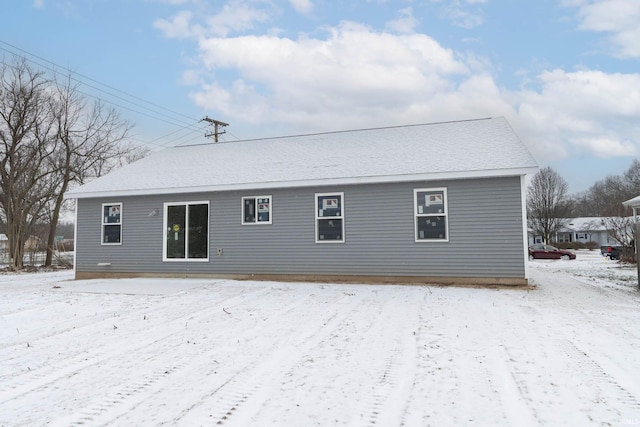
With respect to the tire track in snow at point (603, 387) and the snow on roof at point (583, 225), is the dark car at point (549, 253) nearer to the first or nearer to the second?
the tire track in snow at point (603, 387)

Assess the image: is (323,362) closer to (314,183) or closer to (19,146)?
(314,183)

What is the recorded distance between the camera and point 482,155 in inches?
411

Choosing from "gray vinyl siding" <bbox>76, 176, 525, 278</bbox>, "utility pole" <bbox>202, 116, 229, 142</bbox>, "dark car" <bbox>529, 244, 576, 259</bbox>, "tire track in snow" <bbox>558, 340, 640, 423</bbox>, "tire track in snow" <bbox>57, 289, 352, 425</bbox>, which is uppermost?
"utility pole" <bbox>202, 116, 229, 142</bbox>

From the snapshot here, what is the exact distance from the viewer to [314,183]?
10.8 metres

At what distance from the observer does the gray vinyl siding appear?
383 inches

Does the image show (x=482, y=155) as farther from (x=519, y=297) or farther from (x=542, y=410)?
(x=542, y=410)

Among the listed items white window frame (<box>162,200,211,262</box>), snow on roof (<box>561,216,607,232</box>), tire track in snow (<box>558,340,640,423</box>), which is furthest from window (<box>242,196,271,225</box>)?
snow on roof (<box>561,216,607,232</box>)

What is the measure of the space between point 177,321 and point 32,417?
10.5ft

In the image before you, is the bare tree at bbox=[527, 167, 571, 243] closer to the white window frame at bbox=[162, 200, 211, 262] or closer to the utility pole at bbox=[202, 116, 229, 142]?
the utility pole at bbox=[202, 116, 229, 142]

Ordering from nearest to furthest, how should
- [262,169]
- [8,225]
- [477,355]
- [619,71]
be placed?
[477,355] < [262,169] < [619,71] < [8,225]

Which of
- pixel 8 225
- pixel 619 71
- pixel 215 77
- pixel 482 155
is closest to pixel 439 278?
pixel 482 155

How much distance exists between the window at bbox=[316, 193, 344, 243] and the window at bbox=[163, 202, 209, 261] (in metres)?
3.27

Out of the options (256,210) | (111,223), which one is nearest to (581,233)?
(256,210)

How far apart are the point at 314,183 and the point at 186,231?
13.4 feet
